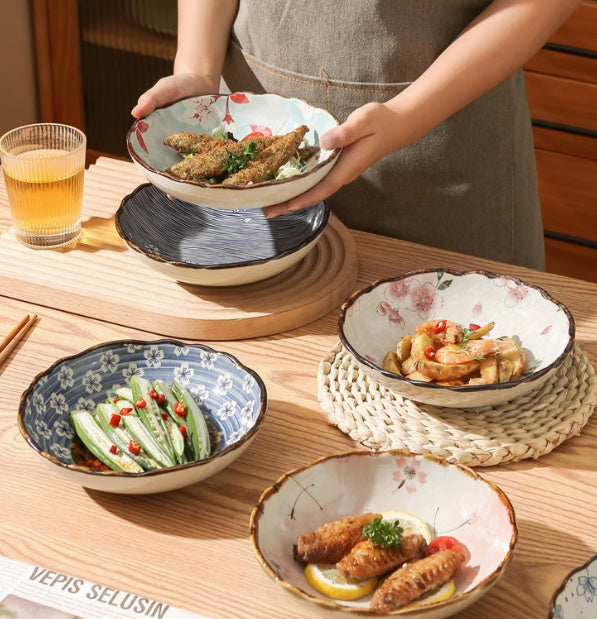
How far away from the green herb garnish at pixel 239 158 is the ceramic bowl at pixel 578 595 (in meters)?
0.80

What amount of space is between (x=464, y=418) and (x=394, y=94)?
758 millimetres

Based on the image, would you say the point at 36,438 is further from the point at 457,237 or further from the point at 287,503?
the point at 457,237

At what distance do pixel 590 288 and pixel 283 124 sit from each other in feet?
1.91

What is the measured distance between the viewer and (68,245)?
5.23ft

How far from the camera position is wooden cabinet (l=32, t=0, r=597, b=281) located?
3047 mm

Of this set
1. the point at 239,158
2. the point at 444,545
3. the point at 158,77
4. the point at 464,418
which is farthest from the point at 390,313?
the point at 158,77

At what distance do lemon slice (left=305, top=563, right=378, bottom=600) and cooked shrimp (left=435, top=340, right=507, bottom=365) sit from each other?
35 cm

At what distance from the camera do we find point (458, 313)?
1398 mm

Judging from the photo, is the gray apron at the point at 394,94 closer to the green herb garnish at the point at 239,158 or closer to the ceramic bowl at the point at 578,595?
the green herb garnish at the point at 239,158

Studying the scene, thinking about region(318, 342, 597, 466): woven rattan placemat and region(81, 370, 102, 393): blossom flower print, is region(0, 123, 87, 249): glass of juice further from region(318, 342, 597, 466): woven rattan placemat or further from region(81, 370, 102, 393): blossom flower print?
region(318, 342, 597, 466): woven rattan placemat

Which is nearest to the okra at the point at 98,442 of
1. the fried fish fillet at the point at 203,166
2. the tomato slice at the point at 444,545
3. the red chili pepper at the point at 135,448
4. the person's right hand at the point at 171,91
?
the red chili pepper at the point at 135,448

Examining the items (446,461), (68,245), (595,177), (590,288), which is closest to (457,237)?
(590,288)

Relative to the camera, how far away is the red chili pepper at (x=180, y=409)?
1.16 m

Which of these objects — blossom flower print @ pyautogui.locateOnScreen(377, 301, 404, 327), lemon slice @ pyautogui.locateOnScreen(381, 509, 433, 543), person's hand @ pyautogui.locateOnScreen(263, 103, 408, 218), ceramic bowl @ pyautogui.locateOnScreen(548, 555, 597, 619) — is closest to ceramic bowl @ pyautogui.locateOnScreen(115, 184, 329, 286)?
person's hand @ pyautogui.locateOnScreen(263, 103, 408, 218)
